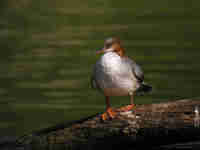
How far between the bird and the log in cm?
25

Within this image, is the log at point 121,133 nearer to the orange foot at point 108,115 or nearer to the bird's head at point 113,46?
the orange foot at point 108,115

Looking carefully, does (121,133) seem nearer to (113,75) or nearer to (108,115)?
(108,115)

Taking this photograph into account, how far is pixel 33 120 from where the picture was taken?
12820 millimetres

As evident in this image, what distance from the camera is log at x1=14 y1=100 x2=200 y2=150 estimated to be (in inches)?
305

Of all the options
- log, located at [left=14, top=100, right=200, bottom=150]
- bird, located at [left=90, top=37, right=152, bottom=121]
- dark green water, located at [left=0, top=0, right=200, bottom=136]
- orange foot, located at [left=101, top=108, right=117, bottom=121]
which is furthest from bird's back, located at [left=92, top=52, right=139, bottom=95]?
dark green water, located at [left=0, top=0, right=200, bottom=136]

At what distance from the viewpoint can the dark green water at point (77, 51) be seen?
45.5 ft

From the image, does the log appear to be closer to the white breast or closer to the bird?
the bird

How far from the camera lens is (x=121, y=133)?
784cm

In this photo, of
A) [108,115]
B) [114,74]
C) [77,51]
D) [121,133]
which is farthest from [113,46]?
[77,51]

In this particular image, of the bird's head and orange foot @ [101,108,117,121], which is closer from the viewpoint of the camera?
orange foot @ [101,108,117,121]

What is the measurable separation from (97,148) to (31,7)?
22471mm

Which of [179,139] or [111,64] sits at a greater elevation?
[111,64]

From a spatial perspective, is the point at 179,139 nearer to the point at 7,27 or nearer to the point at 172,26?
the point at 172,26

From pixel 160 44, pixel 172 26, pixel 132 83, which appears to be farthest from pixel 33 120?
pixel 172 26
